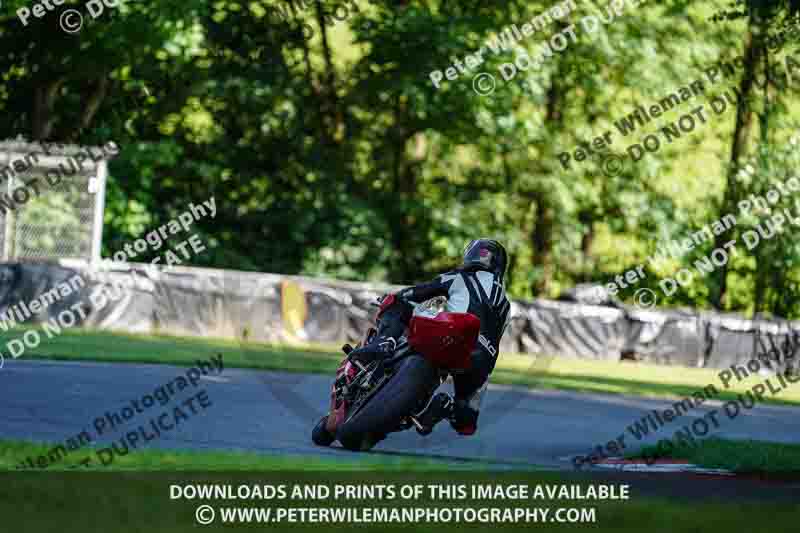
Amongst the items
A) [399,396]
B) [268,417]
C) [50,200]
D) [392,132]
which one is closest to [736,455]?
[399,396]

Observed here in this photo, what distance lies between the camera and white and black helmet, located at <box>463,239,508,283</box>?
1004 cm

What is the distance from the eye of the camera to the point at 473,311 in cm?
982

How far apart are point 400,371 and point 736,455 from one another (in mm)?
3040

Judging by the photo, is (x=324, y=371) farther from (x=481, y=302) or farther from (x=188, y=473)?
(x=188, y=473)

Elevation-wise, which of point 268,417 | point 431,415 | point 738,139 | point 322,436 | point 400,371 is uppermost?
point 738,139

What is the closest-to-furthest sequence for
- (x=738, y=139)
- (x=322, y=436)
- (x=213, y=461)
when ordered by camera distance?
(x=213, y=461), (x=322, y=436), (x=738, y=139)

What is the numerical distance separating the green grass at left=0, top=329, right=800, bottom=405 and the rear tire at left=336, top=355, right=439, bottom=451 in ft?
8.80

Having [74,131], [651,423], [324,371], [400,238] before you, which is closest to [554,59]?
[400,238]

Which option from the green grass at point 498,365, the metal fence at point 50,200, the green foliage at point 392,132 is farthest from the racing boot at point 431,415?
the green foliage at point 392,132

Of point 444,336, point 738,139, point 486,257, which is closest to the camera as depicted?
point 444,336

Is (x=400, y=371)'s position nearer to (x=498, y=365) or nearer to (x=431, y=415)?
(x=431, y=415)

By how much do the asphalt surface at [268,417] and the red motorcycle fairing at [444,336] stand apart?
1111 mm

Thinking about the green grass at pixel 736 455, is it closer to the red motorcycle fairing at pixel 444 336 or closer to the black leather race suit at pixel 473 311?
the black leather race suit at pixel 473 311

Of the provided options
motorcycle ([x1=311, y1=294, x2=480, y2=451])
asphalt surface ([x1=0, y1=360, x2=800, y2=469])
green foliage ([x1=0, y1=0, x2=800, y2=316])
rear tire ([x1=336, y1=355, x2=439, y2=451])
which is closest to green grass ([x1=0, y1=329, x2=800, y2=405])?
asphalt surface ([x1=0, y1=360, x2=800, y2=469])
